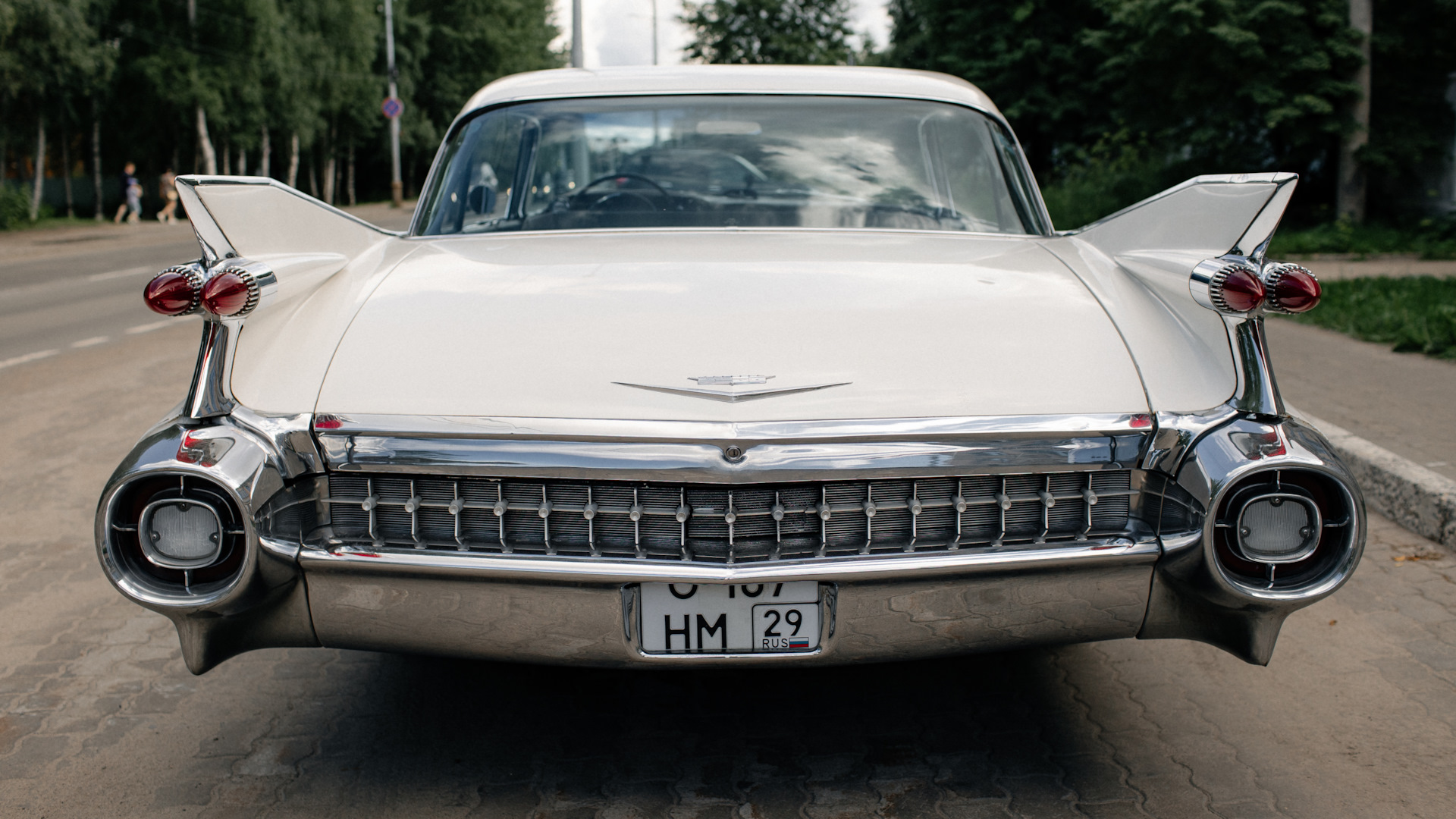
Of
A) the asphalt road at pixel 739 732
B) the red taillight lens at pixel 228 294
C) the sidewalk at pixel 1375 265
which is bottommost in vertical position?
the sidewalk at pixel 1375 265

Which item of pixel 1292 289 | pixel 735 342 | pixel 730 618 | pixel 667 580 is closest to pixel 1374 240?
pixel 1292 289

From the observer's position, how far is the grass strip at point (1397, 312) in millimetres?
8086

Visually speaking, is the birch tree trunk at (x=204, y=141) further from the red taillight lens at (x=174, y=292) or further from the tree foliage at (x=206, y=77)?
the red taillight lens at (x=174, y=292)

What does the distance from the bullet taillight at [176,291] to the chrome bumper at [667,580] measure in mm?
260

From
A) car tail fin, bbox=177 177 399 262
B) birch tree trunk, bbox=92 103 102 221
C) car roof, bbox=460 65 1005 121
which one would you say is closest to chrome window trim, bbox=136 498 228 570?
car tail fin, bbox=177 177 399 262

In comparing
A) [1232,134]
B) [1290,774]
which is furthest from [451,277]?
[1232,134]

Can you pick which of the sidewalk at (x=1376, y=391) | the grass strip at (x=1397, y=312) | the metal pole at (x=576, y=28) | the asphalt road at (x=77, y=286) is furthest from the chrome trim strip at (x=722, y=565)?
the metal pole at (x=576, y=28)

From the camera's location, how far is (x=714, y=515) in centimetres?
224

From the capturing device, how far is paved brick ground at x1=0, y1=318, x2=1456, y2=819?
8.27 ft

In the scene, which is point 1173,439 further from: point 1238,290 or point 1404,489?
point 1404,489

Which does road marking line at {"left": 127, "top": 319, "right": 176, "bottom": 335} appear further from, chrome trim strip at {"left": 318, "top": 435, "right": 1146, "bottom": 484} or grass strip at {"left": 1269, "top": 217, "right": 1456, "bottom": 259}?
grass strip at {"left": 1269, "top": 217, "right": 1456, "bottom": 259}

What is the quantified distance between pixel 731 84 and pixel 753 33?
40.0m

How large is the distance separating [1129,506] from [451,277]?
1.57 meters

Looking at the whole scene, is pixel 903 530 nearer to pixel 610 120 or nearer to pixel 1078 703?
pixel 1078 703
